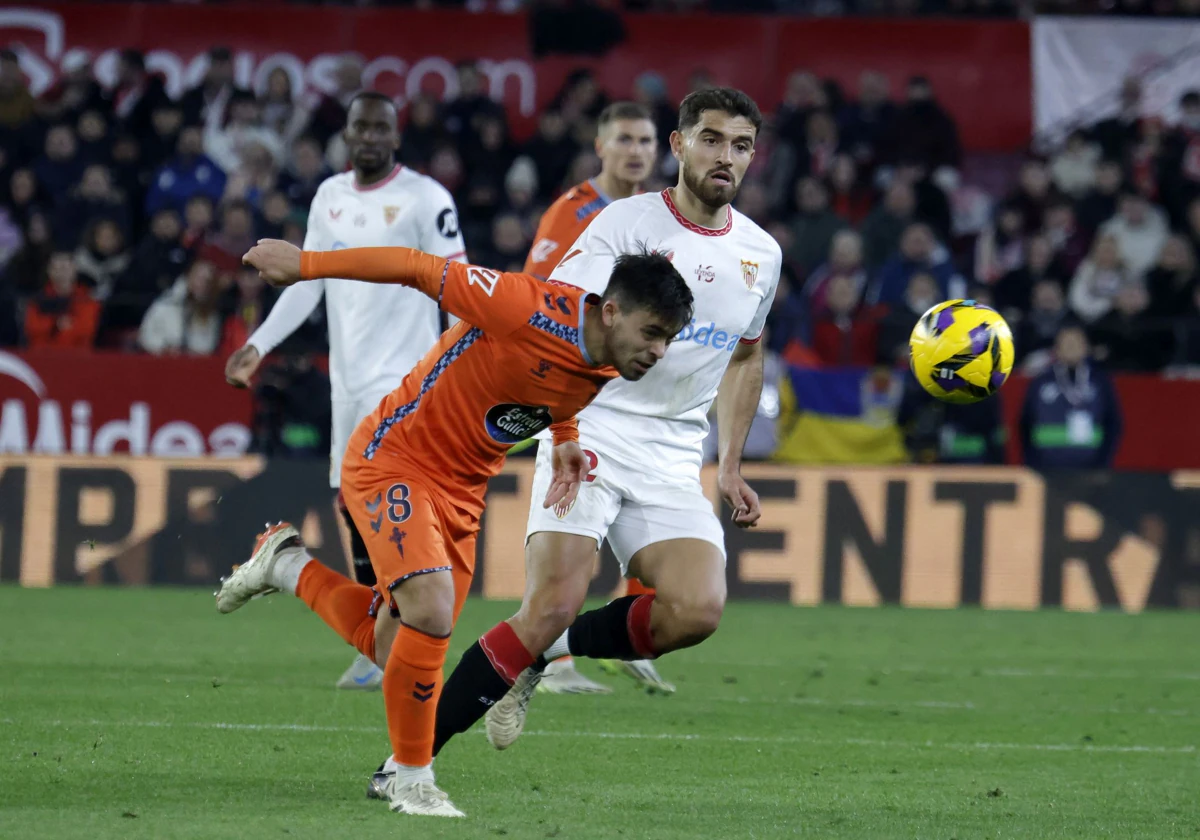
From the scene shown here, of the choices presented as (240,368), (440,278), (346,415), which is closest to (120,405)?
(346,415)

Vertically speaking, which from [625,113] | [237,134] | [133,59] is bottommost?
[625,113]

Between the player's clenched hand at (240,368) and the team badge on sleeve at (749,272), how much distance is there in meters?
1.83

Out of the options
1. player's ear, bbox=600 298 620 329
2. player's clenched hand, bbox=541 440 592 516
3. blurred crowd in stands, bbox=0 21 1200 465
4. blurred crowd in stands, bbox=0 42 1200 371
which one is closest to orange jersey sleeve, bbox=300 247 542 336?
player's ear, bbox=600 298 620 329

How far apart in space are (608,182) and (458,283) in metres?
3.39

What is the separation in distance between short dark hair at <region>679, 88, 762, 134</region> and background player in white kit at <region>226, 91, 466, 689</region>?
2.02 m

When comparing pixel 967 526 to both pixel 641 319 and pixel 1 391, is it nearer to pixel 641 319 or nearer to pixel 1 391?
pixel 1 391

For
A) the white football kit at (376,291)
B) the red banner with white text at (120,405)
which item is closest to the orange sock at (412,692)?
the white football kit at (376,291)

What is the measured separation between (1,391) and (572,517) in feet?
30.5

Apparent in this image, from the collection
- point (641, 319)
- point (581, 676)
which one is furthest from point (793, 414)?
point (641, 319)

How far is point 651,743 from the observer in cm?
677

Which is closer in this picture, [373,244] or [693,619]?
[693,619]

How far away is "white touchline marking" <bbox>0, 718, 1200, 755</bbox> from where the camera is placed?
6.73m

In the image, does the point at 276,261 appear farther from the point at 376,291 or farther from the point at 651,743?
the point at 376,291

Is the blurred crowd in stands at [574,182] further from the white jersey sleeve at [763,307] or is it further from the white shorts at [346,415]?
the white jersey sleeve at [763,307]
